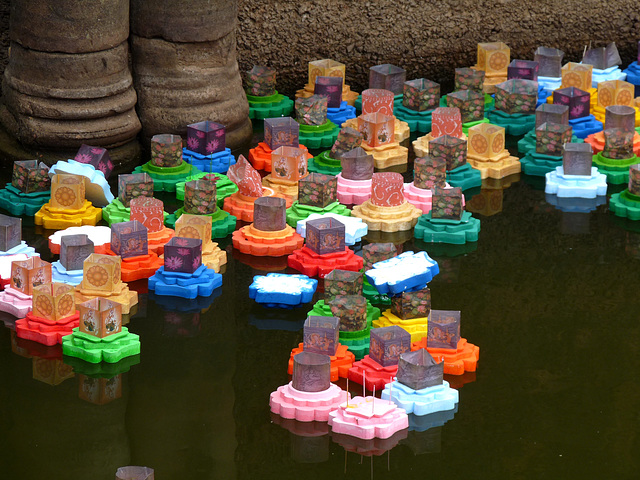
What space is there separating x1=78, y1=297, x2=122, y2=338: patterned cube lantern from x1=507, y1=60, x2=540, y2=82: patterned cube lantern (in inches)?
142

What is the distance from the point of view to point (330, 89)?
7797 mm

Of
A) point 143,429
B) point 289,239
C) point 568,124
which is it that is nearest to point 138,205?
point 289,239

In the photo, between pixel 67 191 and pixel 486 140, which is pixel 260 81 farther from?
pixel 67 191

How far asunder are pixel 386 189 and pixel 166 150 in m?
1.16

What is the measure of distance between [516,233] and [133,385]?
2.14 m

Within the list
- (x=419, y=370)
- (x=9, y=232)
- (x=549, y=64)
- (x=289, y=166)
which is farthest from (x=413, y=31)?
(x=419, y=370)

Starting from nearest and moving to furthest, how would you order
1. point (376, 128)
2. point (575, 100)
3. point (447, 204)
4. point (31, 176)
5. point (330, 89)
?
point (447, 204)
point (31, 176)
point (376, 128)
point (575, 100)
point (330, 89)

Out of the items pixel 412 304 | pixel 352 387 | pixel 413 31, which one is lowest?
pixel 352 387

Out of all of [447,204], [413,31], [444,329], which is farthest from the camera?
[413,31]

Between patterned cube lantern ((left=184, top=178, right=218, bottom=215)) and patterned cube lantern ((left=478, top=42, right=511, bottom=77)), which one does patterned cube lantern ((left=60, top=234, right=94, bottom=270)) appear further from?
patterned cube lantern ((left=478, top=42, right=511, bottom=77))

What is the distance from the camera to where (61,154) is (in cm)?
701

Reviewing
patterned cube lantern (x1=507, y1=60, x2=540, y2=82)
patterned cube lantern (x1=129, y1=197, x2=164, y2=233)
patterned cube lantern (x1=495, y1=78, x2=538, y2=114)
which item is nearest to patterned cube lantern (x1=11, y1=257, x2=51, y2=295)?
patterned cube lantern (x1=129, y1=197, x2=164, y2=233)

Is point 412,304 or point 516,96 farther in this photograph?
point 516,96

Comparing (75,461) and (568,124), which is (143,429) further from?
(568,124)
